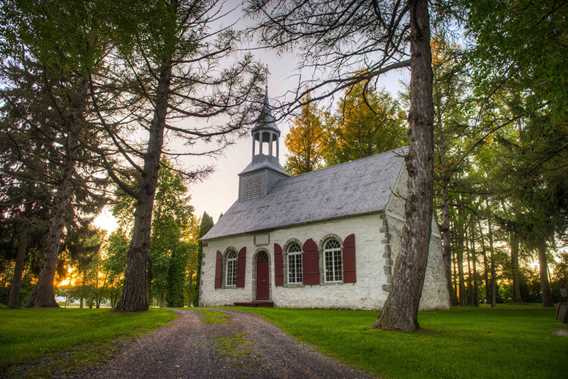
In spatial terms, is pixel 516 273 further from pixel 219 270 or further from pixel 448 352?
pixel 448 352

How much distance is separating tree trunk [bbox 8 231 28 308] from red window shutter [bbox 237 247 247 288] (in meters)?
9.80

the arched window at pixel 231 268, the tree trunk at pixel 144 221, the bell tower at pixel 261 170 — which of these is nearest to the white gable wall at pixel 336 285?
the arched window at pixel 231 268

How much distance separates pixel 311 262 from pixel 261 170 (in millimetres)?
8269

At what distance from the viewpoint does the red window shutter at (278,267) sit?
16.6 meters

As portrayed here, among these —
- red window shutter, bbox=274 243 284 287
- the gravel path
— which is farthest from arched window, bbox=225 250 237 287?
the gravel path

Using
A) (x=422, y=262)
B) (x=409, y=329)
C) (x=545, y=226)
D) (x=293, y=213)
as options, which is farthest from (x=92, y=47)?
(x=545, y=226)

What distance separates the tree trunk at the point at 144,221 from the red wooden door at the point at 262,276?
873cm

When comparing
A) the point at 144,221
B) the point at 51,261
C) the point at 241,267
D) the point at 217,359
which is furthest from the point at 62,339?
the point at 241,267

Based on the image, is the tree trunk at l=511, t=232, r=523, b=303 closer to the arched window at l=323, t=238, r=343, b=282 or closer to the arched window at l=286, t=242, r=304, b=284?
the arched window at l=323, t=238, r=343, b=282

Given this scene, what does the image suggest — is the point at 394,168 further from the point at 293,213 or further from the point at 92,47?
the point at 92,47

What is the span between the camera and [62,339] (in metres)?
5.25

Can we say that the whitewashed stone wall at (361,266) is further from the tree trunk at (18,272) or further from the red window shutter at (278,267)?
the tree trunk at (18,272)

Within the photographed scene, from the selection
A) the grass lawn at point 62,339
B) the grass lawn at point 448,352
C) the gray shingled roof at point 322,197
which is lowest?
the grass lawn at point 448,352

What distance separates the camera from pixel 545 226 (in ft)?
41.1
